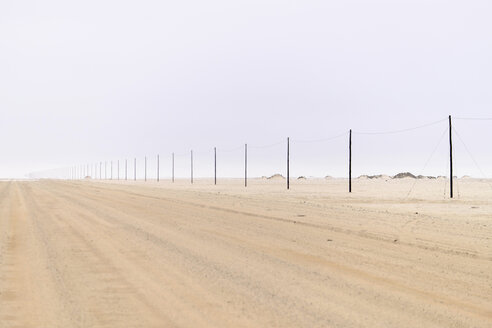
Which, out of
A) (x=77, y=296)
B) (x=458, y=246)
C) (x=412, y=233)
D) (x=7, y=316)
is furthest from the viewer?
(x=412, y=233)

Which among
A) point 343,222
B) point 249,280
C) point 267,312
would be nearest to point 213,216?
point 343,222

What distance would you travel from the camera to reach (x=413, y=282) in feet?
28.8

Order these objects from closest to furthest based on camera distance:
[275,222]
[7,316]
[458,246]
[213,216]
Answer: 1. [7,316]
2. [458,246]
3. [275,222]
4. [213,216]

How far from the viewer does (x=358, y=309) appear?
691cm

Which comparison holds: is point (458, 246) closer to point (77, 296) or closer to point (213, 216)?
point (77, 296)

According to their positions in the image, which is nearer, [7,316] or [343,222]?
[7,316]

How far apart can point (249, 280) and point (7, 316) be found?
11.9ft

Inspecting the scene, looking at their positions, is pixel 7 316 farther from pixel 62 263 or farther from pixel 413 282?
pixel 413 282

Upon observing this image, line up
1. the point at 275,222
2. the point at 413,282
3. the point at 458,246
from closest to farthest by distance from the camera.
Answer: the point at 413,282, the point at 458,246, the point at 275,222

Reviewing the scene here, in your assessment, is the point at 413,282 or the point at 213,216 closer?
the point at 413,282

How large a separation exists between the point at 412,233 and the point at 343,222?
12.0 feet

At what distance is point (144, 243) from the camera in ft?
43.9

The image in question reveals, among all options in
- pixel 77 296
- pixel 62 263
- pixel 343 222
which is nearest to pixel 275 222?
pixel 343 222

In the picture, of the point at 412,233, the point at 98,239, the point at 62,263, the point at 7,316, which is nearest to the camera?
the point at 7,316
